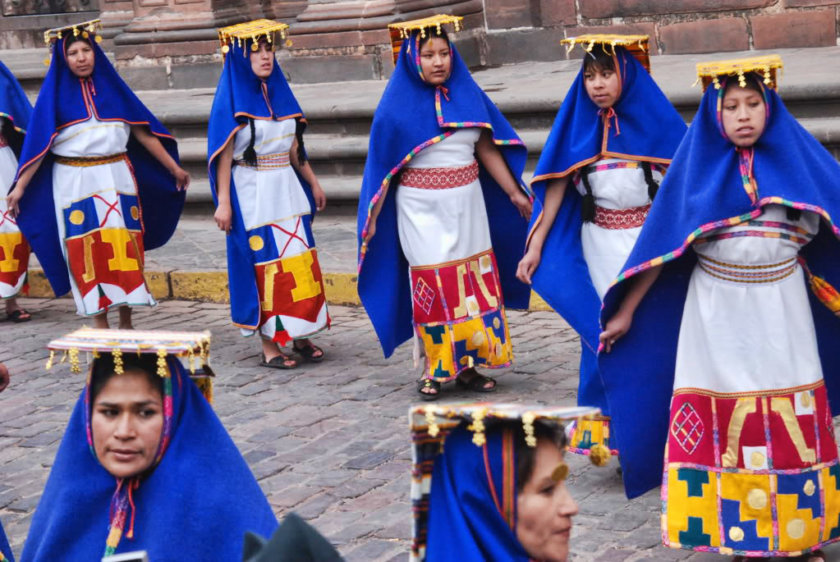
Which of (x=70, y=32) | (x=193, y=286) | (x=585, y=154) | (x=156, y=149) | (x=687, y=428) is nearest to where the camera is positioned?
(x=687, y=428)

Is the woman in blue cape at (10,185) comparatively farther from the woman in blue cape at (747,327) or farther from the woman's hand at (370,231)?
the woman in blue cape at (747,327)

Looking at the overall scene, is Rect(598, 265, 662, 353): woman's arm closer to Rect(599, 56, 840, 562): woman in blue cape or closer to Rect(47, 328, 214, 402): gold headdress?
Rect(599, 56, 840, 562): woman in blue cape

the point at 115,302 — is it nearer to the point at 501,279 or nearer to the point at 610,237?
the point at 501,279

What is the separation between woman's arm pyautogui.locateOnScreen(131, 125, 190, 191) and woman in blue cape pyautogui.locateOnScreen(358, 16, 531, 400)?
1968 millimetres

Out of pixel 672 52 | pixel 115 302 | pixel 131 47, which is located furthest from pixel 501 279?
pixel 131 47

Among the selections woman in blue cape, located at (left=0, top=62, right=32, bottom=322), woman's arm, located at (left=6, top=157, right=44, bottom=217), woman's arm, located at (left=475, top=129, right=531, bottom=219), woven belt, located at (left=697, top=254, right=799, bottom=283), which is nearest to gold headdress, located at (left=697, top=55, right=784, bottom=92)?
Answer: woven belt, located at (left=697, top=254, right=799, bottom=283)

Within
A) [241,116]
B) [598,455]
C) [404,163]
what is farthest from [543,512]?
[241,116]

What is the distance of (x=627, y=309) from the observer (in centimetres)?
514

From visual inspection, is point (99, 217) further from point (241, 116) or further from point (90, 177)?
point (241, 116)

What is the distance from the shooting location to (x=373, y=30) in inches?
505

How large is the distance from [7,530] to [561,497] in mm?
3429

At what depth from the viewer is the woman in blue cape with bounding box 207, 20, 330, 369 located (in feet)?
25.8

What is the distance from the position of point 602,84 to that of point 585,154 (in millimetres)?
288

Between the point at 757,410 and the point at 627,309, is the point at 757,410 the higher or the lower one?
the lower one
